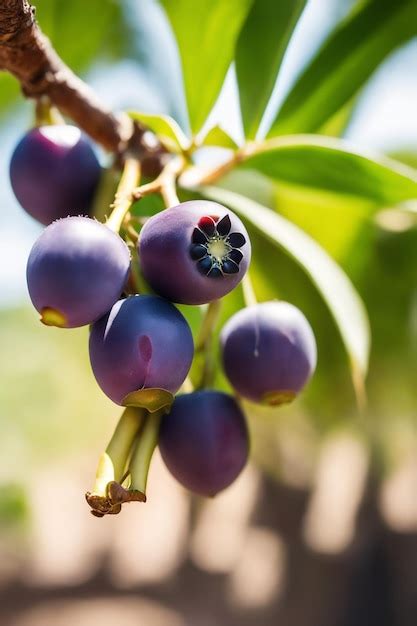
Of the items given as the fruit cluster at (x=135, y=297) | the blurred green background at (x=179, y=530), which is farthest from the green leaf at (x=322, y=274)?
the blurred green background at (x=179, y=530)

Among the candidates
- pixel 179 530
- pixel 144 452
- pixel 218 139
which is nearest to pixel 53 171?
pixel 218 139

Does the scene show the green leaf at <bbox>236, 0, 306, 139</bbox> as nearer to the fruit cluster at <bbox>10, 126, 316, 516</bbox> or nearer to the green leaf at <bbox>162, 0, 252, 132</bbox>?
the green leaf at <bbox>162, 0, 252, 132</bbox>

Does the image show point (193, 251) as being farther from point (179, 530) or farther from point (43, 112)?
point (179, 530)

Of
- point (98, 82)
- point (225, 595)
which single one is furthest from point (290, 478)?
point (98, 82)

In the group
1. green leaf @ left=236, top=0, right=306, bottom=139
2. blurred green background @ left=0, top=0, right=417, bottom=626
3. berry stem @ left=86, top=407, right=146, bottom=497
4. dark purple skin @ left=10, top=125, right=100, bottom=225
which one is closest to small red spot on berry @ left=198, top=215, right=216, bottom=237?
berry stem @ left=86, top=407, right=146, bottom=497

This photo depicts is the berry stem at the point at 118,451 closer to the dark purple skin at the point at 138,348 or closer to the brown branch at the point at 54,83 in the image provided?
the dark purple skin at the point at 138,348

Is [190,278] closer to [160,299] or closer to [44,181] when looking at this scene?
[160,299]
